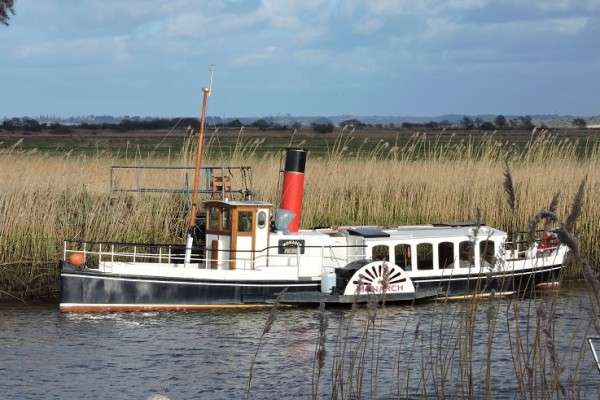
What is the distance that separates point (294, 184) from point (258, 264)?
1.48m

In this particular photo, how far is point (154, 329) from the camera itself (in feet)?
50.3

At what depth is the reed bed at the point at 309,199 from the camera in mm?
17500

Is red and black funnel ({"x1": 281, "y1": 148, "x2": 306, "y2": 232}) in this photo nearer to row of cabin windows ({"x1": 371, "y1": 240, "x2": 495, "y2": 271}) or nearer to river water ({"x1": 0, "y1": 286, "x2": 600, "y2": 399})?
row of cabin windows ({"x1": 371, "y1": 240, "x2": 495, "y2": 271})

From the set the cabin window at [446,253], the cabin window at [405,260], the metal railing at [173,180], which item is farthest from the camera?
the metal railing at [173,180]

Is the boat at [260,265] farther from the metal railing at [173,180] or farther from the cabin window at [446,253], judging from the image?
the metal railing at [173,180]

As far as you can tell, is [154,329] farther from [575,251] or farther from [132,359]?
[575,251]

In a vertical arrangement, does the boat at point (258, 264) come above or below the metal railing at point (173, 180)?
below

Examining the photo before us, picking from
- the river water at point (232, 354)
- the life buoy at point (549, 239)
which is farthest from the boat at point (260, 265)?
the life buoy at point (549, 239)

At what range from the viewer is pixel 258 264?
58.1 feet

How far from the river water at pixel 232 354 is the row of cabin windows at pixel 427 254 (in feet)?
3.37

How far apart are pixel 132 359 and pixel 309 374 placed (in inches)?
90.2

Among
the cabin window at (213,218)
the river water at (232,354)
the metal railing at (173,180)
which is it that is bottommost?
the river water at (232,354)

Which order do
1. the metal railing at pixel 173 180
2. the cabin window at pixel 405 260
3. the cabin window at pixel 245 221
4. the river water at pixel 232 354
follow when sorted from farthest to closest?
1. the metal railing at pixel 173 180
2. the cabin window at pixel 405 260
3. the cabin window at pixel 245 221
4. the river water at pixel 232 354

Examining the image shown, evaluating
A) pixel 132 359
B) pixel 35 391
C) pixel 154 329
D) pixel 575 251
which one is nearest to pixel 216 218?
pixel 154 329
